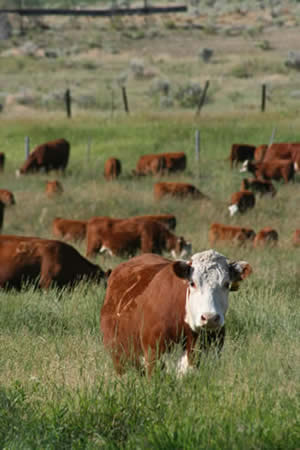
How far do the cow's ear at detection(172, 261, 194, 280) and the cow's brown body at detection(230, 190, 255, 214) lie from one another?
13969 millimetres

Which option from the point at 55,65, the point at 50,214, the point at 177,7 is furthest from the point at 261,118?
the point at 177,7

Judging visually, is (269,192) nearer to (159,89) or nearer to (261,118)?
(261,118)

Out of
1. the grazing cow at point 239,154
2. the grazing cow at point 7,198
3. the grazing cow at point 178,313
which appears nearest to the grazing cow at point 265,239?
the grazing cow at point 7,198

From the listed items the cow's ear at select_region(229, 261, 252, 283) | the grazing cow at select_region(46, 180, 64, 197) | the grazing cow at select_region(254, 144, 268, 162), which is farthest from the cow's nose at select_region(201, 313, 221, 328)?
the grazing cow at select_region(254, 144, 268, 162)

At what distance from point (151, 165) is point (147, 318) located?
20.1m

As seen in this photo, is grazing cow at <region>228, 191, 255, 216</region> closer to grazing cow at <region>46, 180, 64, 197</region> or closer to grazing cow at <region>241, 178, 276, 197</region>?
grazing cow at <region>241, 178, 276, 197</region>

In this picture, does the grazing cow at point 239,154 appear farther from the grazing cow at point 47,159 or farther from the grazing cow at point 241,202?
the grazing cow at point 241,202

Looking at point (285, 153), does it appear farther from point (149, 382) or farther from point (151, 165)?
point (149, 382)

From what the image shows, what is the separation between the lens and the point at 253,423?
4.77m

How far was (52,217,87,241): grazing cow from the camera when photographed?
54.4ft

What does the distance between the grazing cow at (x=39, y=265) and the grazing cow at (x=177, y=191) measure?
10261 millimetres

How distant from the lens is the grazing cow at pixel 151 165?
25.8 metres

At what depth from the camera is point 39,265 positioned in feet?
34.4

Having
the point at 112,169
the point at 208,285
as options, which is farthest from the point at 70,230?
the point at 208,285
